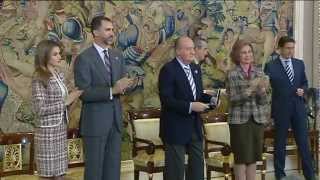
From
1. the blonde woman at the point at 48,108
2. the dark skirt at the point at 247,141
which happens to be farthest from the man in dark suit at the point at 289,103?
the blonde woman at the point at 48,108

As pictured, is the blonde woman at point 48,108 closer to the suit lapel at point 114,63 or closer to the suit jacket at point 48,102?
the suit jacket at point 48,102

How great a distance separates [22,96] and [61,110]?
170 centimetres

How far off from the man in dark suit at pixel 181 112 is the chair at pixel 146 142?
0.59 metres

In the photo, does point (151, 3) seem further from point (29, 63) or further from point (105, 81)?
point (105, 81)

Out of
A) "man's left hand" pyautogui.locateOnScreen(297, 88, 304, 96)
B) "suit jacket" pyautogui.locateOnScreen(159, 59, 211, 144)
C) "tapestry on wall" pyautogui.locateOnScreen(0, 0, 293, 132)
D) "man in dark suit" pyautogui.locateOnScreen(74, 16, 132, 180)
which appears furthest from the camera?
"man's left hand" pyautogui.locateOnScreen(297, 88, 304, 96)

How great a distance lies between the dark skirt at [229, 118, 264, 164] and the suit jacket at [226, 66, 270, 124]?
0.06 meters

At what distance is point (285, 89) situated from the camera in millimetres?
6816

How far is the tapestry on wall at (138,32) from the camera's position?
6.49 meters

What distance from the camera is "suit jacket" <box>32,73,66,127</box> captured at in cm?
489

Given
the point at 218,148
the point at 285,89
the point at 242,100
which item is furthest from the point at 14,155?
the point at 285,89

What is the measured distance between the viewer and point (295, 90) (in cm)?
679

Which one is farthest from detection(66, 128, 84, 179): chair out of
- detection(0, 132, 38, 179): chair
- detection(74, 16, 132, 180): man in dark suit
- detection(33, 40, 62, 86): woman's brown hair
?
detection(33, 40, 62, 86): woman's brown hair

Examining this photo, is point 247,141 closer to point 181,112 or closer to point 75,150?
point 181,112

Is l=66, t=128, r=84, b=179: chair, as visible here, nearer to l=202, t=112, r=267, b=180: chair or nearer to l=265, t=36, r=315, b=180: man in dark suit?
l=202, t=112, r=267, b=180: chair
